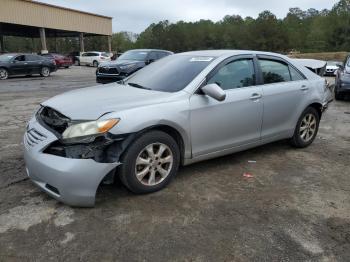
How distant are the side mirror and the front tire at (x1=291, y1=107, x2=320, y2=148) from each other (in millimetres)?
2019

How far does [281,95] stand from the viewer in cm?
537

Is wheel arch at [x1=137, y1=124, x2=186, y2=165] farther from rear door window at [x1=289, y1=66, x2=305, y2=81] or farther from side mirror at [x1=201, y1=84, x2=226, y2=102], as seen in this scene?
rear door window at [x1=289, y1=66, x2=305, y2=81]

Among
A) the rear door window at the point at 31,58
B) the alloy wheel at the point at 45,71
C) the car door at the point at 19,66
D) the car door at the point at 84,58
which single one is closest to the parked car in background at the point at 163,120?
the car door at the point at 19,66

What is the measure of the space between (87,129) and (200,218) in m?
1.34

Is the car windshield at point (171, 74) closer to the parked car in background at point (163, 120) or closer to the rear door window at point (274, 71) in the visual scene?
the parked car in background at point (163, 120)

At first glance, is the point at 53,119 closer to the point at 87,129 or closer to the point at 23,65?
the point at 87,129

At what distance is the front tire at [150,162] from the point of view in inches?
151

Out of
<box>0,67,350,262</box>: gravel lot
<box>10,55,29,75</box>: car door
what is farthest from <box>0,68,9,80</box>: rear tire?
<box>0,67,350,262</box>: gravel lot

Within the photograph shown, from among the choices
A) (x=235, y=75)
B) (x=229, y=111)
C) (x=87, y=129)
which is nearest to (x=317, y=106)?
(x=235, y=75)

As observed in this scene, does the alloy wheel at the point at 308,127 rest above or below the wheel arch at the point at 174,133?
below

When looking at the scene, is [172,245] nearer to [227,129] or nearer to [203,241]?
[203,241]

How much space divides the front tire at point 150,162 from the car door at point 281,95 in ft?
5.25

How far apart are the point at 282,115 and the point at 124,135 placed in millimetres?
2617

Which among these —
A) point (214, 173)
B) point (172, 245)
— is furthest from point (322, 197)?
point (172, 245)
